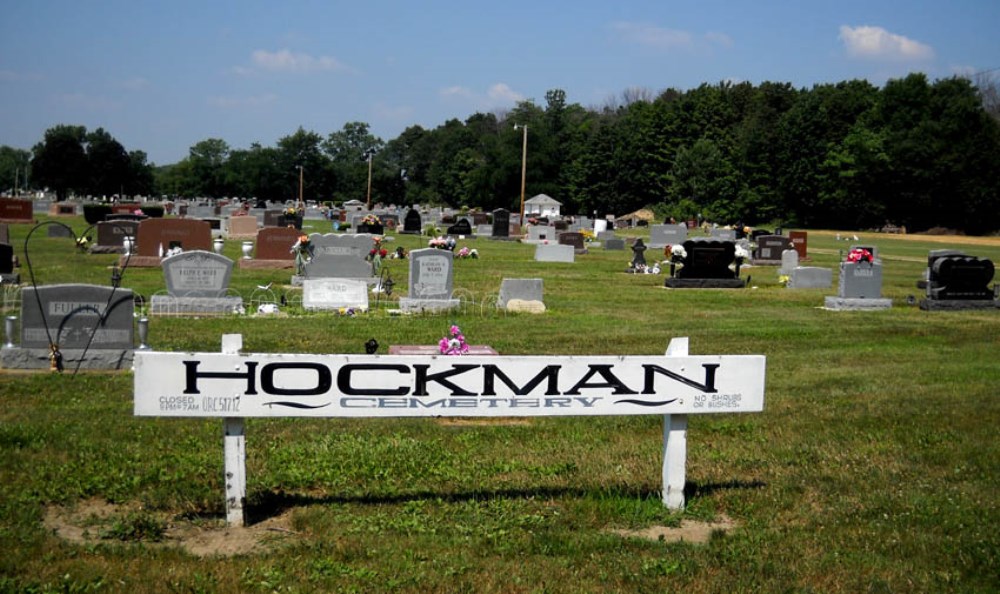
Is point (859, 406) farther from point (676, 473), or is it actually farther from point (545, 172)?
point (545, 172)

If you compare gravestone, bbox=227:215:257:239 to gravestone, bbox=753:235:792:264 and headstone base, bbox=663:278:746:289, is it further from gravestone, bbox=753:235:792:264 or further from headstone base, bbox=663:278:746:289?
headstone base, bbox=663:278:746:289

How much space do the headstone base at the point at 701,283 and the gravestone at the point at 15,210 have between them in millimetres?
38843

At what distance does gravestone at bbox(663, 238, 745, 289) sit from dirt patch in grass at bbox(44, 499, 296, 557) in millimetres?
21668

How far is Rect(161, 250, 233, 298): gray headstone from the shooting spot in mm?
17812

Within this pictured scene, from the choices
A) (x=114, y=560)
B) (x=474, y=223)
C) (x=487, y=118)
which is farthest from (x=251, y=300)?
(x=487, y=118)

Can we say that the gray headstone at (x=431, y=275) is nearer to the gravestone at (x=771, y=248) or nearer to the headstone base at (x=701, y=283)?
the headstone base at (x=701, y=283)

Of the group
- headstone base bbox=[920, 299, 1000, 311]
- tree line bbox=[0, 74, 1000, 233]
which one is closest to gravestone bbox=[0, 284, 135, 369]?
headstone base bbox=[920, 299, 1000, 311]

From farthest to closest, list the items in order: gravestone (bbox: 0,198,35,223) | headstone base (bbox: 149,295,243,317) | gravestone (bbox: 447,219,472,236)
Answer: gravestone (bbox: 0,198,35,223)
gravestone (bbox: 447,219,472,236)
headstone base (bbox: 149,295,243,317)

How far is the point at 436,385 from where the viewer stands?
563cm

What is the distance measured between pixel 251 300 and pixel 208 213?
165 ft

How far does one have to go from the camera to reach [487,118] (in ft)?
494

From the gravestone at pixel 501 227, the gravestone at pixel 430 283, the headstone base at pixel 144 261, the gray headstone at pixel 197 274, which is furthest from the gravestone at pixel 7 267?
the gravestone at pixel 501 227

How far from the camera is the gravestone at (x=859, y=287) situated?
2094 cm

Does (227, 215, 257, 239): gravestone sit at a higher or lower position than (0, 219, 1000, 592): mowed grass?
higher
